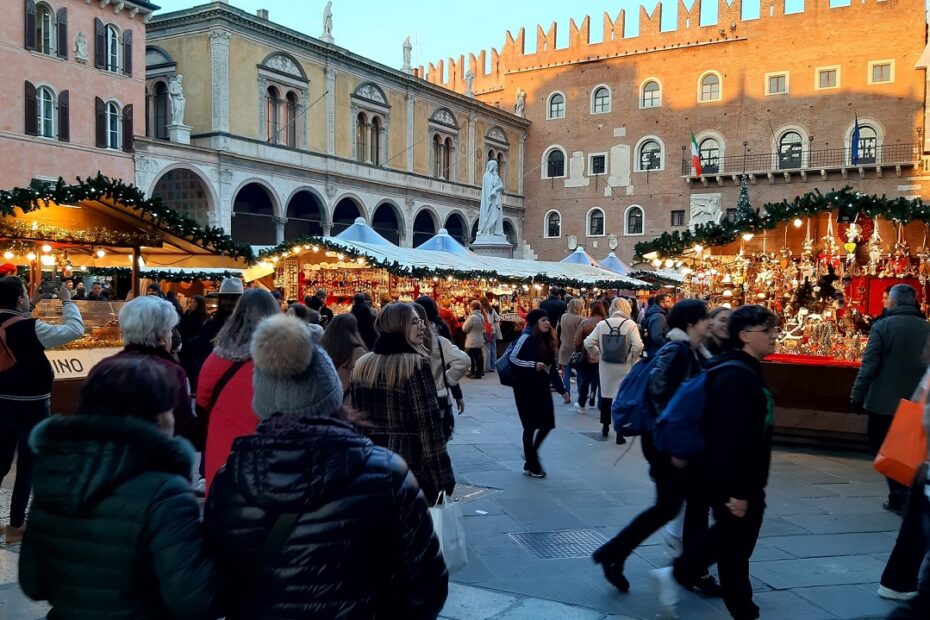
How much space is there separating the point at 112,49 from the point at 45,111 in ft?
10.2

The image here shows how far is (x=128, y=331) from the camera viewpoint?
11.0 ft

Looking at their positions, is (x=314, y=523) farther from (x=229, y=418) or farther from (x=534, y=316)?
(x=534, y=316)

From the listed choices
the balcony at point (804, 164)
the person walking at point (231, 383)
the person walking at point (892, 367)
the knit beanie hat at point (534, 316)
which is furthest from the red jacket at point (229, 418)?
the balcony at point (804, 164)

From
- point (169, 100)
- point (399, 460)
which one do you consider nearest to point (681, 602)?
point (399, 460)

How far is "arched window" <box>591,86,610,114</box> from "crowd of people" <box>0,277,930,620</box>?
33362 mm

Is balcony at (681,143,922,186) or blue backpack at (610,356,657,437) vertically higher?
balcony at (681,143,922,186)

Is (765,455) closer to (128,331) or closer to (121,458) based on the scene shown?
(121,458)

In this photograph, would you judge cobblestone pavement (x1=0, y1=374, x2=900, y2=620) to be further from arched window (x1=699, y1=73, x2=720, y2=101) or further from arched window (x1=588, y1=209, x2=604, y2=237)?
arched window (x1=588, y1=209, x2=604, y2=237)

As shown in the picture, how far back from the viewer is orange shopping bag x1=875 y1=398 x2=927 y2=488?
301cm

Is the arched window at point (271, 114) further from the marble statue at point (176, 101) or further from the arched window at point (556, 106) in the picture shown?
the arched window at point (556, 106)

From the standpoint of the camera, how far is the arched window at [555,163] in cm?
3972

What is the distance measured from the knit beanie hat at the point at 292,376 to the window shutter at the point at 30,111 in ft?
73.5

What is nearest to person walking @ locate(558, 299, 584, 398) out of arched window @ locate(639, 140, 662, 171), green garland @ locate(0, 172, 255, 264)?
green garland @ locate(0, 172, 255, 264)

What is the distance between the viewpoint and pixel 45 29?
2123 cm
